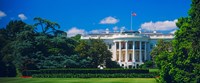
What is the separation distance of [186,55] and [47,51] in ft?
112

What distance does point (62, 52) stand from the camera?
209ft

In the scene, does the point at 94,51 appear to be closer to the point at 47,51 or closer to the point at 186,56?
the point at 47,51

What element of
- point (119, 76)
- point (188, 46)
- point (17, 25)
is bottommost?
point (119, 76)

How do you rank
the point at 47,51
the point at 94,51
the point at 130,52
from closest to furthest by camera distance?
the point at 47,51 → the point at 94,51 → the point at 130,52

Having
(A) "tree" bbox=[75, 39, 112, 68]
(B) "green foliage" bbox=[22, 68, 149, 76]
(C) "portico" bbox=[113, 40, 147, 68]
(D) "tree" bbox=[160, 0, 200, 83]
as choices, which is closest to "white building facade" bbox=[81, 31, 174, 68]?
(C) "portico" bbox=[113, 40, 147, 68]

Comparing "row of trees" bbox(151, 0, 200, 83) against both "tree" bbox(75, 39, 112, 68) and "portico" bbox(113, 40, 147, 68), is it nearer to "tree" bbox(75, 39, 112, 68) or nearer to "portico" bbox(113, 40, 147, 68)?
"tree" bbox(75, 39, 112, 68)

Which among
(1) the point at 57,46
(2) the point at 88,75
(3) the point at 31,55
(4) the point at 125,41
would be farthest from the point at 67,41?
(4) the point at 125,41

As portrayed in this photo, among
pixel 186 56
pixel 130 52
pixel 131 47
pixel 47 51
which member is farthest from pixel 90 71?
pixel 131 47

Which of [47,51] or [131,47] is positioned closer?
[47,51]

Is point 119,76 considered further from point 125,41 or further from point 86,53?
point 125,41

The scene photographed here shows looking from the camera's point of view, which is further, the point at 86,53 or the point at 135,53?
the point at 135,53

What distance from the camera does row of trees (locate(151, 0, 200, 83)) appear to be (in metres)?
32.2

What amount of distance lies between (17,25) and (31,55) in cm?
2935

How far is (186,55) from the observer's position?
33.2 meters
